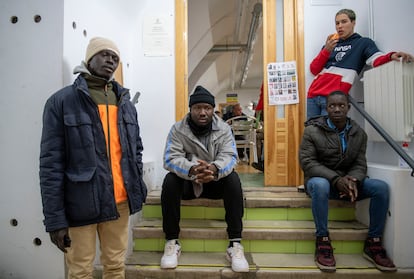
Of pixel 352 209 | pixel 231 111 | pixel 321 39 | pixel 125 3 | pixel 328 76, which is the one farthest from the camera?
pixel 231 111

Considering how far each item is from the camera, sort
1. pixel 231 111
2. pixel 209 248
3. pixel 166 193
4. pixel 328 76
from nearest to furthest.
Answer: pixel 166 193 → pixel 209 248 → pixel 328 76 → pixel 231 111

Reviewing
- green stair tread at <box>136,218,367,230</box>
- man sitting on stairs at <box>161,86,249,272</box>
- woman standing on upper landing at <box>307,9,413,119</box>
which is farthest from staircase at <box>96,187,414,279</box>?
woman standing on upper landing at <box>307,9,413,119</box>

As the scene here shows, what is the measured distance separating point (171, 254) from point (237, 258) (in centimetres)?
44

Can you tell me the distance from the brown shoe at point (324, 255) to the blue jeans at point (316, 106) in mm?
1129

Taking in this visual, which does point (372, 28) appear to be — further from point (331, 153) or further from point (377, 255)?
point (377, 255)

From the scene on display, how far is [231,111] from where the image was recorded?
5.66 m

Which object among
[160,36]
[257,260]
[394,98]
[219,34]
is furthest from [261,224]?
[219,34]

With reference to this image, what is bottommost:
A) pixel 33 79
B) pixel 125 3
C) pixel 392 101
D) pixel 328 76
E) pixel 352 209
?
pixel 352 209

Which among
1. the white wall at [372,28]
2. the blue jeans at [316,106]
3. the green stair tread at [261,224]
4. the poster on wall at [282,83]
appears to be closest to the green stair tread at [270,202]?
the green stair tread at [261,224]

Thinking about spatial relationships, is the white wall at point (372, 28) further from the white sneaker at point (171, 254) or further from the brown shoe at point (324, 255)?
the white sneaker at point (171, 254)

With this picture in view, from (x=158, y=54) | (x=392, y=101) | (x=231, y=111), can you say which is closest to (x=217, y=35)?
(x=231, y=111)

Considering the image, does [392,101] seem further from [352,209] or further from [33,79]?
[33,79]

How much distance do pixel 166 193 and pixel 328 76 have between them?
1778mm

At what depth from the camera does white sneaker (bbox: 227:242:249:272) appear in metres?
1.58
